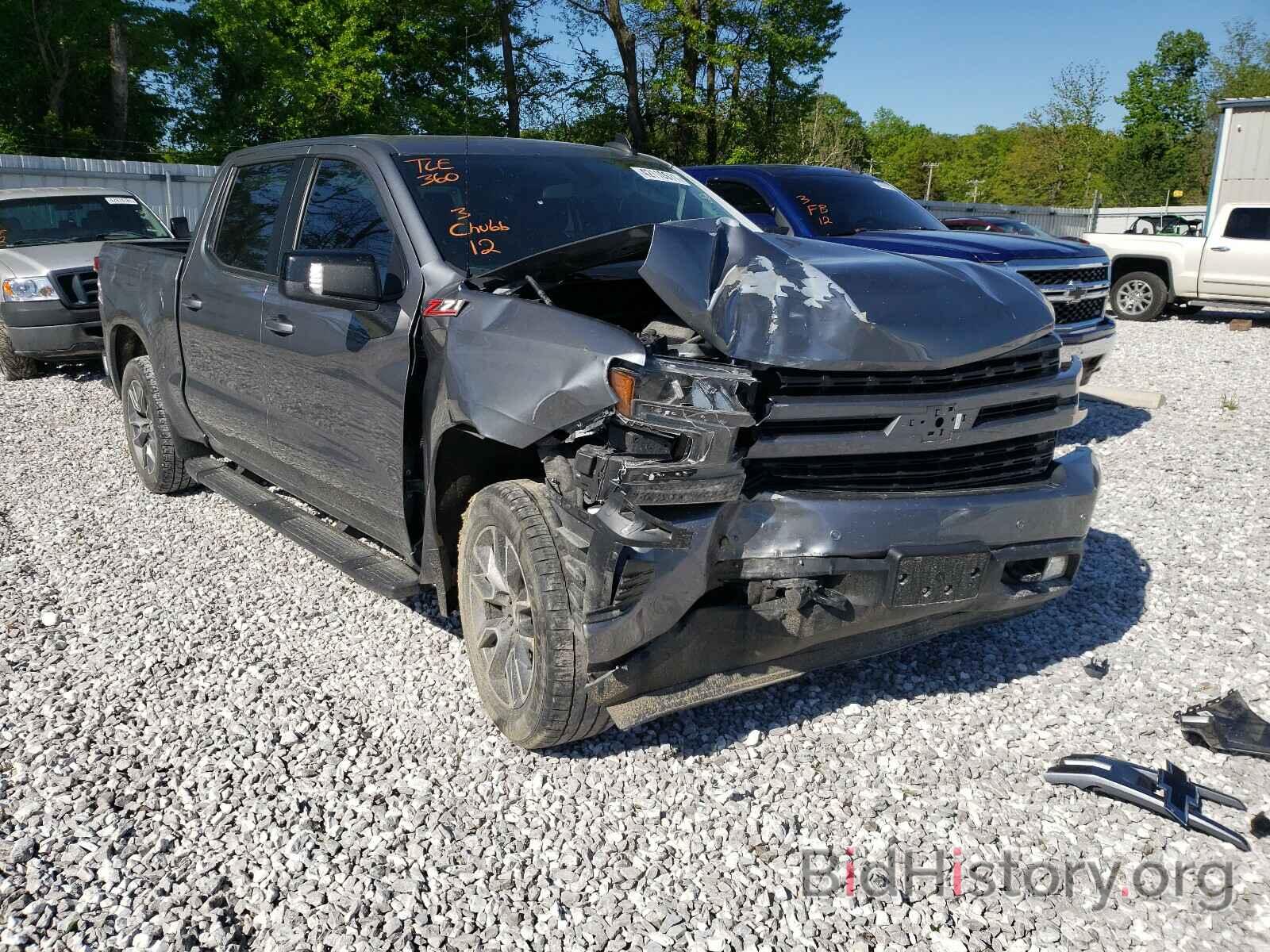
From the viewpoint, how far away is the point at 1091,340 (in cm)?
725

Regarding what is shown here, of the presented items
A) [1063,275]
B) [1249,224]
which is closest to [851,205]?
[1063,275]

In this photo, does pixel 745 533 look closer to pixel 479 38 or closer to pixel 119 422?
pixel 119 422

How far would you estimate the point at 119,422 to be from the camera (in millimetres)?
8344

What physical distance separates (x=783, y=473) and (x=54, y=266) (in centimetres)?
921

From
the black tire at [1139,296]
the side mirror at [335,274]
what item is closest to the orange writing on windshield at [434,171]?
the side mirror at [335,274]

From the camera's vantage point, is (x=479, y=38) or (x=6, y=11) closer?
(x=479, y=38)

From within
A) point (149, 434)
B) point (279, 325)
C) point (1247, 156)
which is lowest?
point (149, 434)

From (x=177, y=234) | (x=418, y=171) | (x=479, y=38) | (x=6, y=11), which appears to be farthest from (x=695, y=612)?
(x=6, y=11)

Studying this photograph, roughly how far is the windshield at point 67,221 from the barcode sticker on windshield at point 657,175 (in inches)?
318

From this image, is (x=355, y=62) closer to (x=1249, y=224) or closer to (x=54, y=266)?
(x=54, y=266)

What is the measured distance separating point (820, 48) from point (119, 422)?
2510 centimetres

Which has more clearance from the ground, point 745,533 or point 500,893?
point 745,533

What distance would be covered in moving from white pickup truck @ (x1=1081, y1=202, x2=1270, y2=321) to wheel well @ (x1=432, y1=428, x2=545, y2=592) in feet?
44.0

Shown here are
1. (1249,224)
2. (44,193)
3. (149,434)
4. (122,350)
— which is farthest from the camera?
(1249,224)
